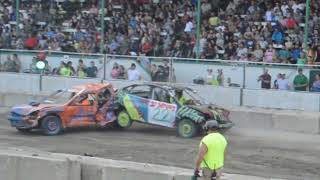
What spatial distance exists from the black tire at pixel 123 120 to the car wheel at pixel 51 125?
1706mm

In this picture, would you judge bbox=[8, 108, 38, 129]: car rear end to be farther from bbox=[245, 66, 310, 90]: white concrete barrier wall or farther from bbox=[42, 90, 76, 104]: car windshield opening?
bbox=[245, 66, 310, 90]: white concrete barrier wall

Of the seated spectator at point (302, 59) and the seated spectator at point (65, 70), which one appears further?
the seated spectator at point (65, 70)

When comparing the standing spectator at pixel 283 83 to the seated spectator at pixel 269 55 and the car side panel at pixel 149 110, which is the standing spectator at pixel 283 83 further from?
the car side panel at pixel 149 110

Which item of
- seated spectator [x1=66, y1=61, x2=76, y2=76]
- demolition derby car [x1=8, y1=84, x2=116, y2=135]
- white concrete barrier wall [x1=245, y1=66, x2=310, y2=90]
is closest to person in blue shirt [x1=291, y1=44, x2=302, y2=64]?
white concrete barrier wall [x1=245, y1=66, x2=310, y2=90]

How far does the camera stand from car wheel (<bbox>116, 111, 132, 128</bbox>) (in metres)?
19.7

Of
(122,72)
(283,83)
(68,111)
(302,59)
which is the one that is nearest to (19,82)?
(122,72)

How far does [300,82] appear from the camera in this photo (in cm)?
2131

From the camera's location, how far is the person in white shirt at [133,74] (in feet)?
76.9

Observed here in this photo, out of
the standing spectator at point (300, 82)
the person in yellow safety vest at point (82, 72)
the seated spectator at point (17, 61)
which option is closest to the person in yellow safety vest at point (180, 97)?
the standing spectator at point (300, 82)

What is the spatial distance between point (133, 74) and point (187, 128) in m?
5.14

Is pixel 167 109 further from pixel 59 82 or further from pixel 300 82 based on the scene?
pixel 59 82

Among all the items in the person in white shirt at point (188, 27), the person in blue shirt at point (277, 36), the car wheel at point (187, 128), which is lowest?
the car wheel at point (187, 128)

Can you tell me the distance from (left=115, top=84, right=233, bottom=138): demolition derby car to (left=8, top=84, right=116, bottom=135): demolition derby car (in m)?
0.43

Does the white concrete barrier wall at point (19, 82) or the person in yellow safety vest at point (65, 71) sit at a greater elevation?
the person in yellow safety vest at point (65, 71)
